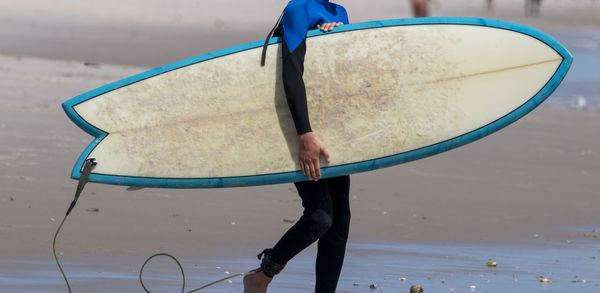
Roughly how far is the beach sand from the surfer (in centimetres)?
54

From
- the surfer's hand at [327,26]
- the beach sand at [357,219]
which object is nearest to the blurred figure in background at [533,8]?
the beach sand at [357,219]

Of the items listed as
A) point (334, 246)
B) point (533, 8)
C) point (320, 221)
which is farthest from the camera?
point (533, 8)

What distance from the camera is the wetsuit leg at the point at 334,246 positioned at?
3.74 meters

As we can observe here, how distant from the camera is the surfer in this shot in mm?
3584

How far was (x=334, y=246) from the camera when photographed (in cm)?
375

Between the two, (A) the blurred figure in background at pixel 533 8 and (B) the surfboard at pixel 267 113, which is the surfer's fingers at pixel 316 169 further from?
(A) the blurred figure in background at pixel 533 8

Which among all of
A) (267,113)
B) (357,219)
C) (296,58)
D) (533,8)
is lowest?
(267,113)

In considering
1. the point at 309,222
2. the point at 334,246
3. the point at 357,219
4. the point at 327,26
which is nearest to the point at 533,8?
the point at 357,219

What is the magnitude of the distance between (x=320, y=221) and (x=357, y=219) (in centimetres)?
225

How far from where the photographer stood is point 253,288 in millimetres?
3766

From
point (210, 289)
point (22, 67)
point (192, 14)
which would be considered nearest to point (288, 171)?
point (210, 289)

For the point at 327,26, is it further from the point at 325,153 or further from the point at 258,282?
the point at 258,282

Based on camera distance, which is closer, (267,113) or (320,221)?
(320,221)

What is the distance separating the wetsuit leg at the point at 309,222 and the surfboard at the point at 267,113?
0.17m
